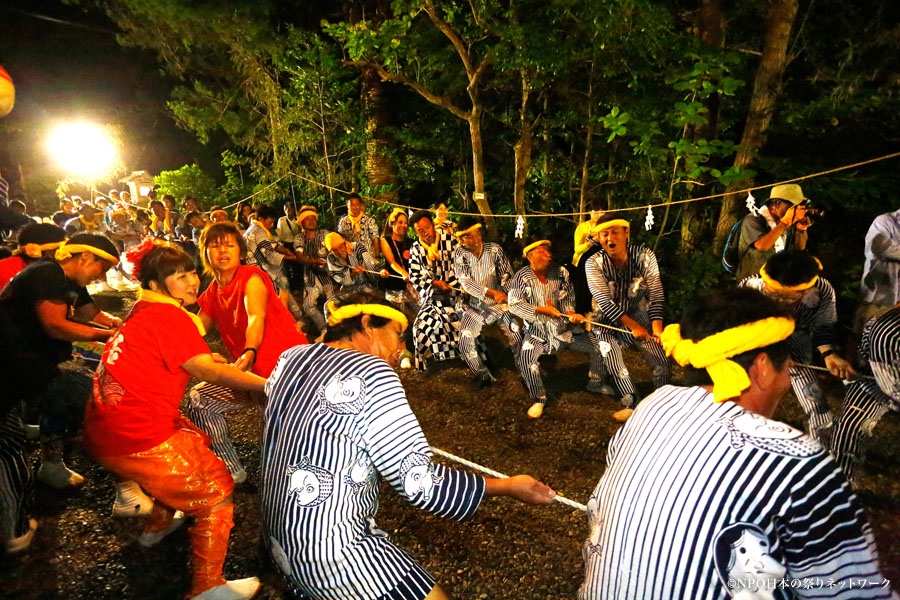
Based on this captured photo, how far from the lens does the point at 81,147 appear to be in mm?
22469

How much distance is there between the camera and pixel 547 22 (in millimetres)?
7969

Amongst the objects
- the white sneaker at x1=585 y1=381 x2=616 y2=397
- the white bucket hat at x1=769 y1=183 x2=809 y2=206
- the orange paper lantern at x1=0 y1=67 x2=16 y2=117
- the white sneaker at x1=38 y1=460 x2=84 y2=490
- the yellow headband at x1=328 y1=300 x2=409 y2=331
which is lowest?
the white sneaker at x1=38 y1=460 x2=84 y2=490

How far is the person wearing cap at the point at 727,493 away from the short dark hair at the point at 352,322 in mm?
1070

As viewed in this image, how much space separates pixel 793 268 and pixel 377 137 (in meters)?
10.7

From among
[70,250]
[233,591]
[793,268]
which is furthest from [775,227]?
[70,250]

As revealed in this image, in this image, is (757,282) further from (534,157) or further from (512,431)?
(534,157)

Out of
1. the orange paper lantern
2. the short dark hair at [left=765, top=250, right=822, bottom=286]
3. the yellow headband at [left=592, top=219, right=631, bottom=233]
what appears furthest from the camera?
the yellow headband at [left=592, top=219, right=631, bottom=233]

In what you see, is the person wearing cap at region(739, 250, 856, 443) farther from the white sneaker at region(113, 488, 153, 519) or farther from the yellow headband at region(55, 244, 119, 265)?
the yellow headband at region(55, 244, 119, 265)

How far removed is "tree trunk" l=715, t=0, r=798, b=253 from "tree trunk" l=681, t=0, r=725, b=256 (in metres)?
0.61

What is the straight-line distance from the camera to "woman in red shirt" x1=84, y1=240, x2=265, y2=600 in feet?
8.89

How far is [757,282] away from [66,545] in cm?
539

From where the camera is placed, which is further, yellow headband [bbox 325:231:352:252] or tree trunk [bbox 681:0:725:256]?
yellow headband [bbox 325:231:352:252]

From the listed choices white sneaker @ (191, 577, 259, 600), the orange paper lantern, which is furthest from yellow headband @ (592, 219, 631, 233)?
the orange paper lantern

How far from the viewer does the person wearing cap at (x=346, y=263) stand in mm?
7879
